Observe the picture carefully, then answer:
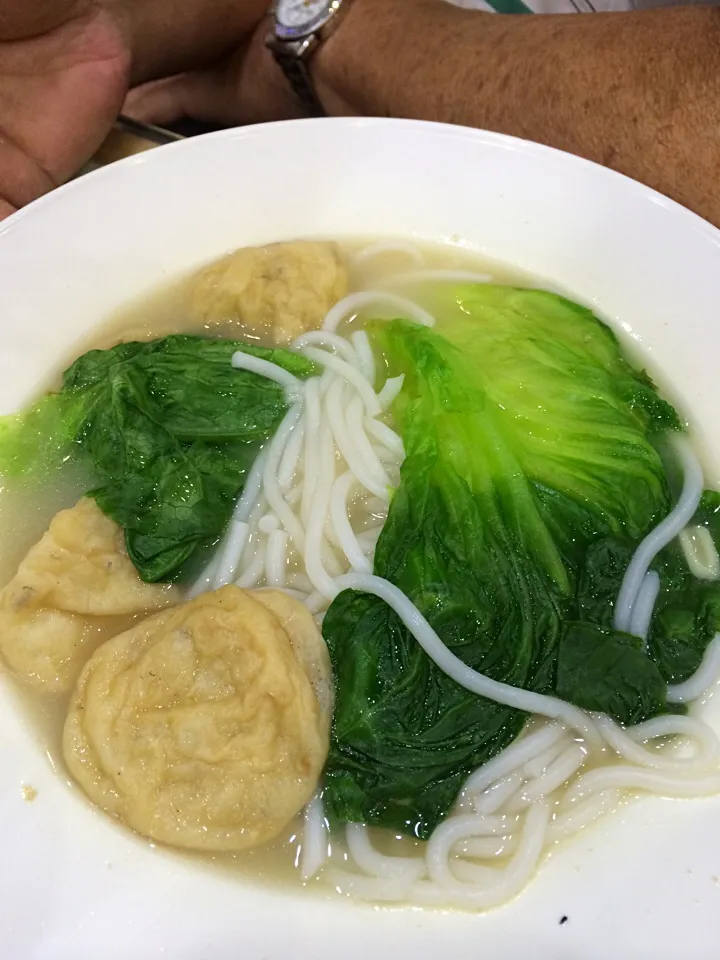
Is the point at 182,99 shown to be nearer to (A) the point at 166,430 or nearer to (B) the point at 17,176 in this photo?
(B) the point at 17,176

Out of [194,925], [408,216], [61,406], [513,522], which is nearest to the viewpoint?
[194,925]

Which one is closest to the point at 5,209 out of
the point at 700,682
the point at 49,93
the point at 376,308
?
the point at 49,93

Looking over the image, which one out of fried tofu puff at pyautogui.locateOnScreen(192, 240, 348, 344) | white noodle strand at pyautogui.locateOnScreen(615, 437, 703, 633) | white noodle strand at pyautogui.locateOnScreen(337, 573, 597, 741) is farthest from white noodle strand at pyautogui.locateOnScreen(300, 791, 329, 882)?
fried tofu puff at pyautogui.locateOnScreen(192, 240, 348, 344)

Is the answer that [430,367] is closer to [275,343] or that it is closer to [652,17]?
[275,343]

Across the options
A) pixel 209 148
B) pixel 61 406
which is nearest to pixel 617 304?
pixel 209 148

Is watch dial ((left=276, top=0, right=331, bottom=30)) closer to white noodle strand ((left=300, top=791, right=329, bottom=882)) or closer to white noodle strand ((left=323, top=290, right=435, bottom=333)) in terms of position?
white noodle strand ((left=323, top=290, right=435, bottom=333))

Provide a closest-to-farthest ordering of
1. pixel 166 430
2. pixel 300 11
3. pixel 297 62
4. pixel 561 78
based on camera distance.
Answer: pixel 166 430 < pixel 561 78 < pixel 297 62 < pixel 300 11
